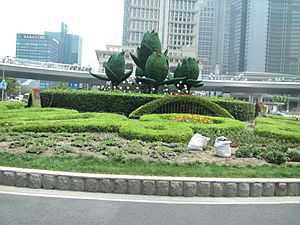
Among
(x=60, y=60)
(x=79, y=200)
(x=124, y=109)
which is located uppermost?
(x=60, y=60)

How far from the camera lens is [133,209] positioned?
5547 millimetres

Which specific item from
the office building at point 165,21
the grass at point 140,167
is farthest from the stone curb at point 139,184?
the office building at point 165,21

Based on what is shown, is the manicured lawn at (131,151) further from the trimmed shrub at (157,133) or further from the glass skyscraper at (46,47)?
the glass skyscraper at (46,47)

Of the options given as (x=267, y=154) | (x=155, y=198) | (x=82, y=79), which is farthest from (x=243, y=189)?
(x=82, y=79)

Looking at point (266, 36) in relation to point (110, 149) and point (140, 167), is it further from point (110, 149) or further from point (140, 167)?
point (140, 167)

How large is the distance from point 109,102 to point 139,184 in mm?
15414

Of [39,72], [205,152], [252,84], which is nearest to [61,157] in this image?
[205,152]

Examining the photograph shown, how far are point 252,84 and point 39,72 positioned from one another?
1596 inches

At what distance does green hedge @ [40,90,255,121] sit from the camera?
21.3m

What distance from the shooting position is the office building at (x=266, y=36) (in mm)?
114750

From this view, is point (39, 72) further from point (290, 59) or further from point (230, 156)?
point (290, 59)

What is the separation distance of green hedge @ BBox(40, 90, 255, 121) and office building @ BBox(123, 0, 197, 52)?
92.4 m

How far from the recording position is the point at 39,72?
202 feet

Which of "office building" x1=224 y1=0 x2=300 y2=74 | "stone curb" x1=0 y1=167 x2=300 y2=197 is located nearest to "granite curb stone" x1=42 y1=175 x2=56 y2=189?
"stone curb" x1=0 y1=167 x2=300 y2=197
